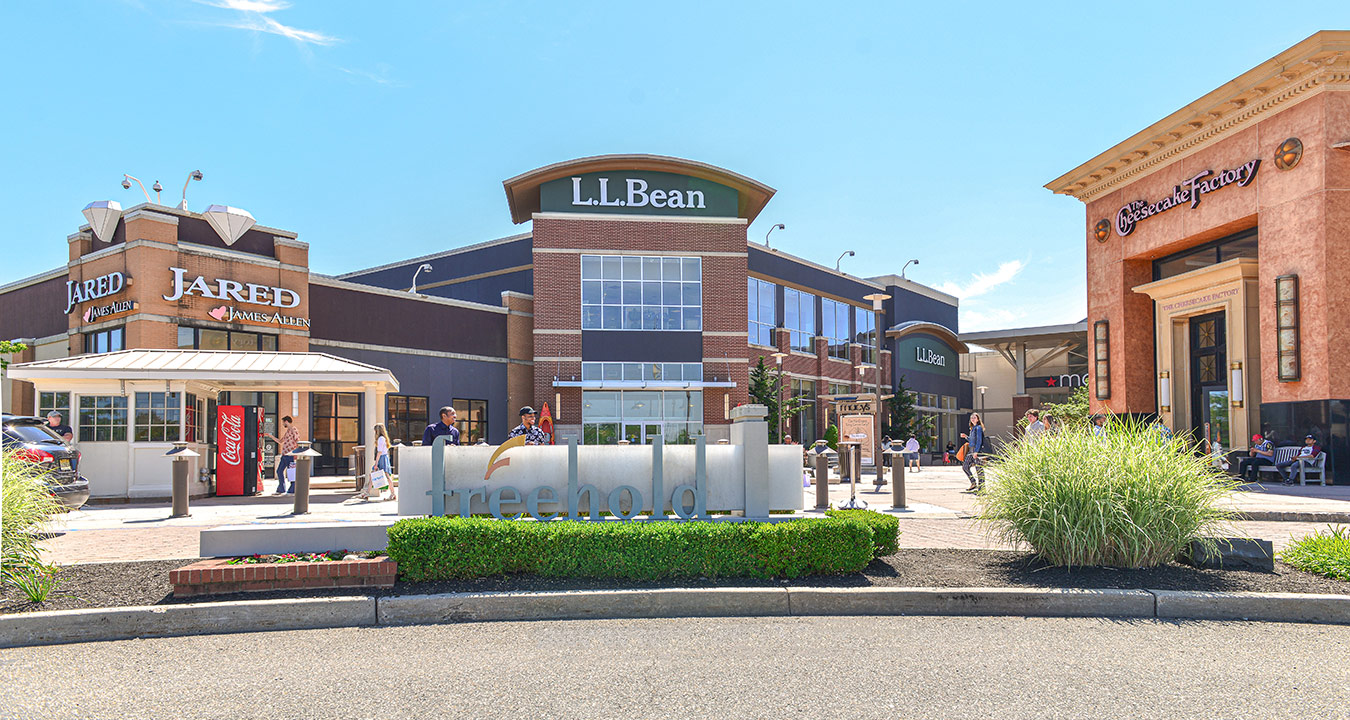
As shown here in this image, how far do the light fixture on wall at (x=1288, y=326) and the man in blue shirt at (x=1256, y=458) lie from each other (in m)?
1.66

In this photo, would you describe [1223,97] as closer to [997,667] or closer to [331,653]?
[997,667]

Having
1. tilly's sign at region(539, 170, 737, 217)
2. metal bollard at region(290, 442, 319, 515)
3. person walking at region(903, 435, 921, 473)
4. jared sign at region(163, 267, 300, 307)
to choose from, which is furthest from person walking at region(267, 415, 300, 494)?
person walking at region(903, 435, 921, 473)

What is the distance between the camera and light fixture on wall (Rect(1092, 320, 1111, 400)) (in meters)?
29.1

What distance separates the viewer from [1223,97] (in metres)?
22.4

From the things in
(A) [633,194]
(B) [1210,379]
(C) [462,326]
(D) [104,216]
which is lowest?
(B) [1210,379]

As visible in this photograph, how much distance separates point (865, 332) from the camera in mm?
48469

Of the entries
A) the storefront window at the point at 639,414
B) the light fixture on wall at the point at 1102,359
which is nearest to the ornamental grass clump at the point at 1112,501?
the light fixture on wall at the point at 1102,359

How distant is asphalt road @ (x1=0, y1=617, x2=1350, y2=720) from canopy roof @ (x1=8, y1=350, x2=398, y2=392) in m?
11.9

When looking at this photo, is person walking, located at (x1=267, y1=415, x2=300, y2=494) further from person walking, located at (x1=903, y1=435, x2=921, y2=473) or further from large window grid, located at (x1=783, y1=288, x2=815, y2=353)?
large window grid, located at (x1=783, y1=288, x2=815, y2=353)

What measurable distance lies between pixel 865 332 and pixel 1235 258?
2517cm

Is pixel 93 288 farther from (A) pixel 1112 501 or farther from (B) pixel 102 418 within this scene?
(A) pixel 1112 501

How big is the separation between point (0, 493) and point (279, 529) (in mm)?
2035

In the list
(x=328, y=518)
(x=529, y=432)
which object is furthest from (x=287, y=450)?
(x=529, y=432)

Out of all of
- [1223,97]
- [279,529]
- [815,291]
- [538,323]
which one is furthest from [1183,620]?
[815,291]
